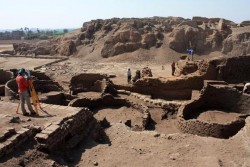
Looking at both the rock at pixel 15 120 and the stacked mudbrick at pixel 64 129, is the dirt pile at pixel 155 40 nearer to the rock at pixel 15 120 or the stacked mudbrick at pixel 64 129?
the stacked mudbrick at pixel 64 129

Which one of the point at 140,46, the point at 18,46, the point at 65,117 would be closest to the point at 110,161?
the point at 65,117

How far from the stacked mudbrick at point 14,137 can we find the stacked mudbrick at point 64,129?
22cm

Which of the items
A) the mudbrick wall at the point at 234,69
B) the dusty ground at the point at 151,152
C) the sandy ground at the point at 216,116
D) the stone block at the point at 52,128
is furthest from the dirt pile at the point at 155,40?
the stone block at the point at 52,128

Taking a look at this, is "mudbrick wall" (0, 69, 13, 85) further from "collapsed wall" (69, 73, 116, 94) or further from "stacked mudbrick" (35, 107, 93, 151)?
"stacked mudbrick" (35, 107, 93, 151)

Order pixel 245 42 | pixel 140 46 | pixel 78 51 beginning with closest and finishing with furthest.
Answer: pixel 245 42 → pixel 140 46 → pixel 78 51

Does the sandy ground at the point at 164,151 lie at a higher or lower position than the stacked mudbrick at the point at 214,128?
higher

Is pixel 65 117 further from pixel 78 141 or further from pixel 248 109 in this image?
pixel 248 109

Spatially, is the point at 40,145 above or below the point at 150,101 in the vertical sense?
above

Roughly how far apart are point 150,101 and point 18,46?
38.9 meters

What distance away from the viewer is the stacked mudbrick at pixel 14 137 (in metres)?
6.85

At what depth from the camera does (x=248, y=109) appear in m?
13.3

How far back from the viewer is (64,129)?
810 centimetres

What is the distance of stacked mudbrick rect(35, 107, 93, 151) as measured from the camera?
745 centimetres

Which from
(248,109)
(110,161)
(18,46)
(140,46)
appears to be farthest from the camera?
(18,46)
